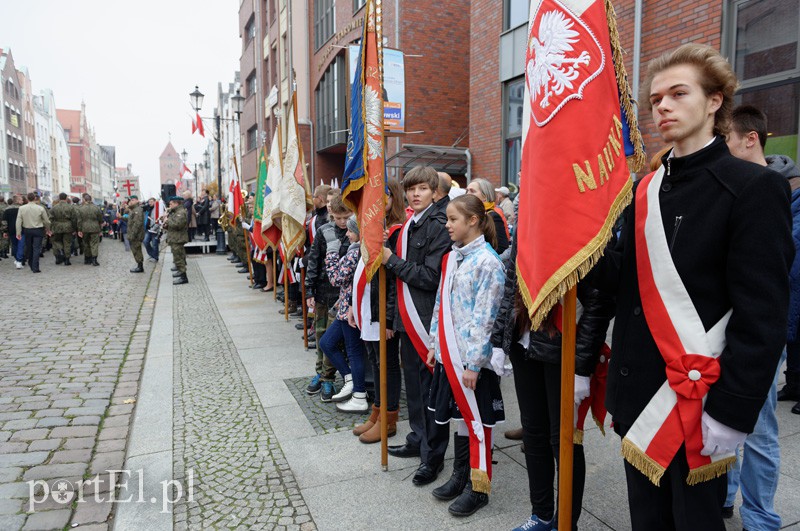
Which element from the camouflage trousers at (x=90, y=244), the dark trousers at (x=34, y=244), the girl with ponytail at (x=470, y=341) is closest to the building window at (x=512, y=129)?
the girl with ponytail at (x=470, y=341)

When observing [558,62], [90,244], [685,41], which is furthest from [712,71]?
[90,244]

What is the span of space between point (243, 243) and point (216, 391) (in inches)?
426

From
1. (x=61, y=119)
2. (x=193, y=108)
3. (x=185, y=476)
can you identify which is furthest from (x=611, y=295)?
(x=61, y=119)

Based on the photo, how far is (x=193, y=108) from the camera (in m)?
22.6

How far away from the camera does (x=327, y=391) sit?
5160 mm

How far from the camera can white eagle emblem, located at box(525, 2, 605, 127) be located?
216 centimetres

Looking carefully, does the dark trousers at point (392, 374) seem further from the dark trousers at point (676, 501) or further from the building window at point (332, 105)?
the building window at point (332, 105)

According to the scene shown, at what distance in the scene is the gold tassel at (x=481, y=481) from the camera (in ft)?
10.2

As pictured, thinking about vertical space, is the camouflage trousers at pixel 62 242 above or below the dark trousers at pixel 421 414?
above

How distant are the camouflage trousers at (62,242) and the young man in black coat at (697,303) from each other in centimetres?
1865

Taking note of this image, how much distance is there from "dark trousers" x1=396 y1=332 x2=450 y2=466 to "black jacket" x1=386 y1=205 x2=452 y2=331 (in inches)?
12.8

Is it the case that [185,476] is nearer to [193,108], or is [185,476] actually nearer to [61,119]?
[193,108]

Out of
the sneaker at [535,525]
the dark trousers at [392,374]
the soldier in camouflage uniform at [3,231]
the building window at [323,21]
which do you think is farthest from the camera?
the building window at [323,21]

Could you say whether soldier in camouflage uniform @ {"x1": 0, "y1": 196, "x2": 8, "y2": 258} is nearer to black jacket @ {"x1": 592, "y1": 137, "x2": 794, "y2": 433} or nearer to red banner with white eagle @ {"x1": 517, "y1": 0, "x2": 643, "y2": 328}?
red banner with white eagle @ {"x1": 517, "y1": 0, "x2": 643, "y2": 328}
